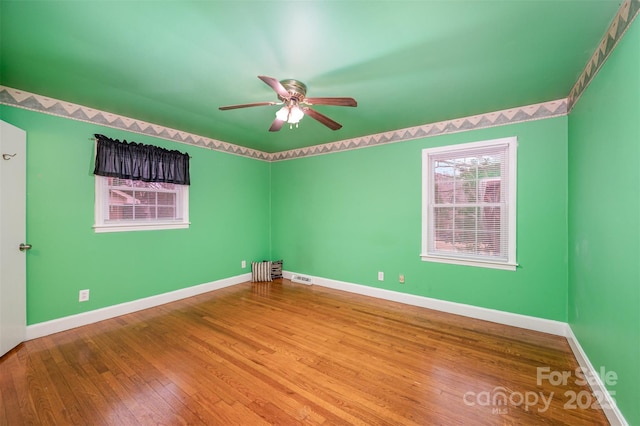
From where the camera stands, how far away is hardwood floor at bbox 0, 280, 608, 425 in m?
1.66

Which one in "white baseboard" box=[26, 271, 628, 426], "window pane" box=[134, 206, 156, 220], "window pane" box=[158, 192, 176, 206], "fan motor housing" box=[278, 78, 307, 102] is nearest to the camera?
"white baseboard" box=[26, 271, 628, 426]

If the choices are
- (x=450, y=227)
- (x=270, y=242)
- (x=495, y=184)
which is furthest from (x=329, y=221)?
(x=495, y=184)

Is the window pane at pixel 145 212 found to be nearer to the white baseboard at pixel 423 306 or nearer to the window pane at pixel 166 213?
the window pane at pixel 166 213

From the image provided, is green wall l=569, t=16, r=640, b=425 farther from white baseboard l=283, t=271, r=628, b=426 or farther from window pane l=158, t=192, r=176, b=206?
window pane l=158, t=192, r=176, b=206

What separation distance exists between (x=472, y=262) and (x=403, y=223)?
39.1 inches

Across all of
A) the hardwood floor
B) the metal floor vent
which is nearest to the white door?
the hardwood floor

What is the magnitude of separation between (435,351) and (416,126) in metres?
2.80

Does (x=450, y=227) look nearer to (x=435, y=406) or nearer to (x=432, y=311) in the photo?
(x=432, y=311)

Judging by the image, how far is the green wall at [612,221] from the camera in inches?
53.6

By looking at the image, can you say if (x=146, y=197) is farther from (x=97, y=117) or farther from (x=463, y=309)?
(x=463, y=309)

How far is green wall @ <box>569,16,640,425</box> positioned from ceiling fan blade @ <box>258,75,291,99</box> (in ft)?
6.67

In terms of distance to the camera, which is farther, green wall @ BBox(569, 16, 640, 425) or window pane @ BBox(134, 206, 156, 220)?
window pane @ BBox(134, 206, 156, 220)

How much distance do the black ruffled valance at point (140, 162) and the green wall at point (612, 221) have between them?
448 cm

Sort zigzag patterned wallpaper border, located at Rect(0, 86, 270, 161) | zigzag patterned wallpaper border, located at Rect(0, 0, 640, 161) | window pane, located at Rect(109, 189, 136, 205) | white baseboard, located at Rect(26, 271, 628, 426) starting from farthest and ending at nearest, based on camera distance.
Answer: window pane, located at Rect(109, 189, 136, 205) → zigzag patterned wallpaper border, located at Rect(0, 86, 270, 161) → white baseboard, located at Rect(26, 271, 628, 426) → zigzag patterned wallpaper border, located at Rect(0, 0, 640, 161)
